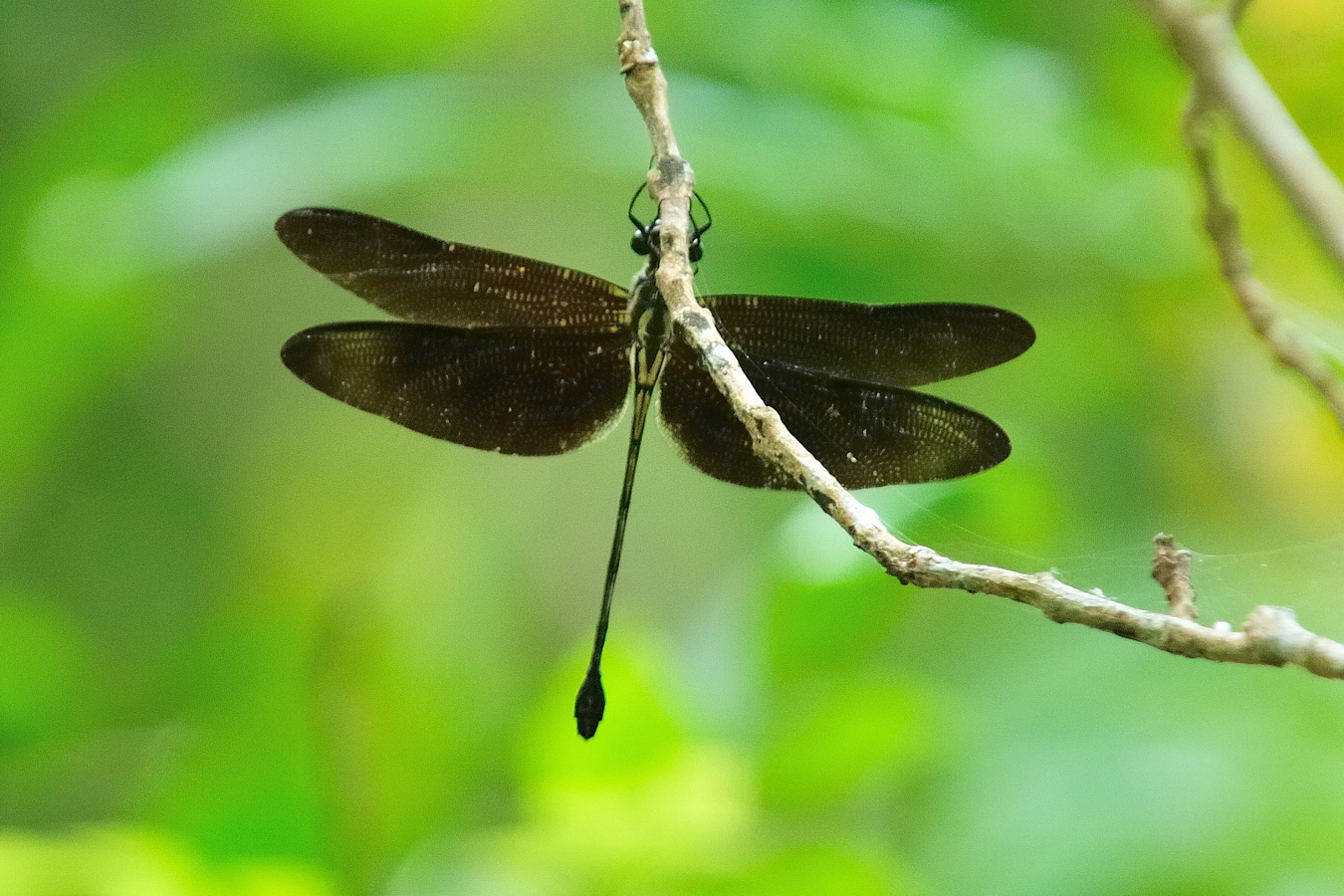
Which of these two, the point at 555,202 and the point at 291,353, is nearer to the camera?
the point at 291,353

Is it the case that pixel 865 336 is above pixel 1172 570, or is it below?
above

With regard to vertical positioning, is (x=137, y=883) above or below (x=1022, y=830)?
below

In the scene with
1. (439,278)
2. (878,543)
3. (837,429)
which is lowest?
(878,543)

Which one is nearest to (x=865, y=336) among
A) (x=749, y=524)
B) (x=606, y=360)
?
(x=606, y=360)

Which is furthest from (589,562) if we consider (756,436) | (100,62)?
(756,436)

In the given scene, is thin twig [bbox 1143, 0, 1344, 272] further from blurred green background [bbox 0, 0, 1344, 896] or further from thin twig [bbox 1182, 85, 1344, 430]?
blurred green background [bbox 0, 0, 1344, 896]

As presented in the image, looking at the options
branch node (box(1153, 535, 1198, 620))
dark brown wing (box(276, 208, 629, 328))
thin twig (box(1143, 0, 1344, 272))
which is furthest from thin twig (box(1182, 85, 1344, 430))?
dark brown wing (box(276, 208, 629, 328))

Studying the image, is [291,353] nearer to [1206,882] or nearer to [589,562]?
[1206,882]

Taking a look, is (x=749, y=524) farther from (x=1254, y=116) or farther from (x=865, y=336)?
(x=1254, y=116)
